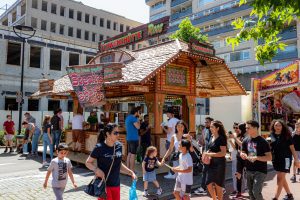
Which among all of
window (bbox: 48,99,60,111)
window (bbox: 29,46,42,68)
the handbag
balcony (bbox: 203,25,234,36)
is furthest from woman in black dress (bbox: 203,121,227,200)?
balcony (bbox: 203,25,234,36)

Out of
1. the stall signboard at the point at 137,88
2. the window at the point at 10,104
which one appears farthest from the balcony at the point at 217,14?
the stall signboard at the point at 137,88

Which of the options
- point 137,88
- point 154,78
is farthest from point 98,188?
point 154,78

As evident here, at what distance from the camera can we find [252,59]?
3812cm

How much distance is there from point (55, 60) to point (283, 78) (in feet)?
83.0

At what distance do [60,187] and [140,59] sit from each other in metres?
8.17

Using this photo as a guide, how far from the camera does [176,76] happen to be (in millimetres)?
12766

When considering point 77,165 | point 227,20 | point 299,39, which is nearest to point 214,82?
point 77,165

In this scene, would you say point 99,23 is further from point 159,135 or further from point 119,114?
point 159,135

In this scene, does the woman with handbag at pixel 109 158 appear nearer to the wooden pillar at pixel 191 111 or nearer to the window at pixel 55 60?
the wooden pillar at pixel 191 111

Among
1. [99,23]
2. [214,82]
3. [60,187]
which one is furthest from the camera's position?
[99,23]

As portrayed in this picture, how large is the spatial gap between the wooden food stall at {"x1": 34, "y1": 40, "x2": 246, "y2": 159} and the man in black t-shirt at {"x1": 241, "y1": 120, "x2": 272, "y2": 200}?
196 inches

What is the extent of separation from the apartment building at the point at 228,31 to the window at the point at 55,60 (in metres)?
18.9

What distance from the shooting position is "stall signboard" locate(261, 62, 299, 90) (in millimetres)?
15164

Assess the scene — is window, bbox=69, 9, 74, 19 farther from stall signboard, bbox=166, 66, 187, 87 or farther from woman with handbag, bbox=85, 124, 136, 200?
woman with handbag, bbox=85, 124, 136, 200
